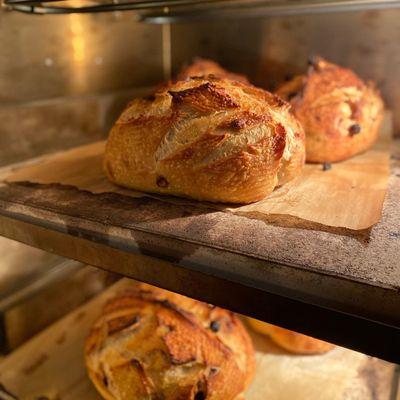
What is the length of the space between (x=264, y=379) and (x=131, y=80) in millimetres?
1305

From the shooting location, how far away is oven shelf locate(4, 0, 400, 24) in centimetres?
118

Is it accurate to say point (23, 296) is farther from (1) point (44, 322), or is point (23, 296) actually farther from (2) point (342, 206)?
(2) point (342, 206)

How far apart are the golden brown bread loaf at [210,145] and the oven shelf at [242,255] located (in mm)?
61

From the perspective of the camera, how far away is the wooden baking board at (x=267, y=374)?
3.65ft

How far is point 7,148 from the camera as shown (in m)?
1.34

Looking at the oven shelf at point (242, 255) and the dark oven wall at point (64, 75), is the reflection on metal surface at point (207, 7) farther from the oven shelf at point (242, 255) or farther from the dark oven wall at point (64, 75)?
the oven shelf at point (242, 255)

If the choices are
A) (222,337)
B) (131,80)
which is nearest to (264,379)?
(222,337)

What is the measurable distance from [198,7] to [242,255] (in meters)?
1.30

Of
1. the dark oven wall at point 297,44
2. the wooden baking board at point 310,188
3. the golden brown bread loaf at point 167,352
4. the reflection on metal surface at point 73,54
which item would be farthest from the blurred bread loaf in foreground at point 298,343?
the reflection on metal surface at point 73,54

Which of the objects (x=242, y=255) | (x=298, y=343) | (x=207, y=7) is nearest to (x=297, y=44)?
(x=207, y=7)

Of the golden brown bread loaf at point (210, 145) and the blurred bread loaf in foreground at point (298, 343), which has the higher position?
the golden brown bread loaf at point (210, 145)

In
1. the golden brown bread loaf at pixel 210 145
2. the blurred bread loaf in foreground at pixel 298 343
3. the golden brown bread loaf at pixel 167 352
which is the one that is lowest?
the blurred bread loaf in foreground at pixel 298 343

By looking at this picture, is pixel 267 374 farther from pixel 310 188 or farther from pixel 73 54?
pixel 73 54

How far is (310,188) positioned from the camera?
1.06 metres
